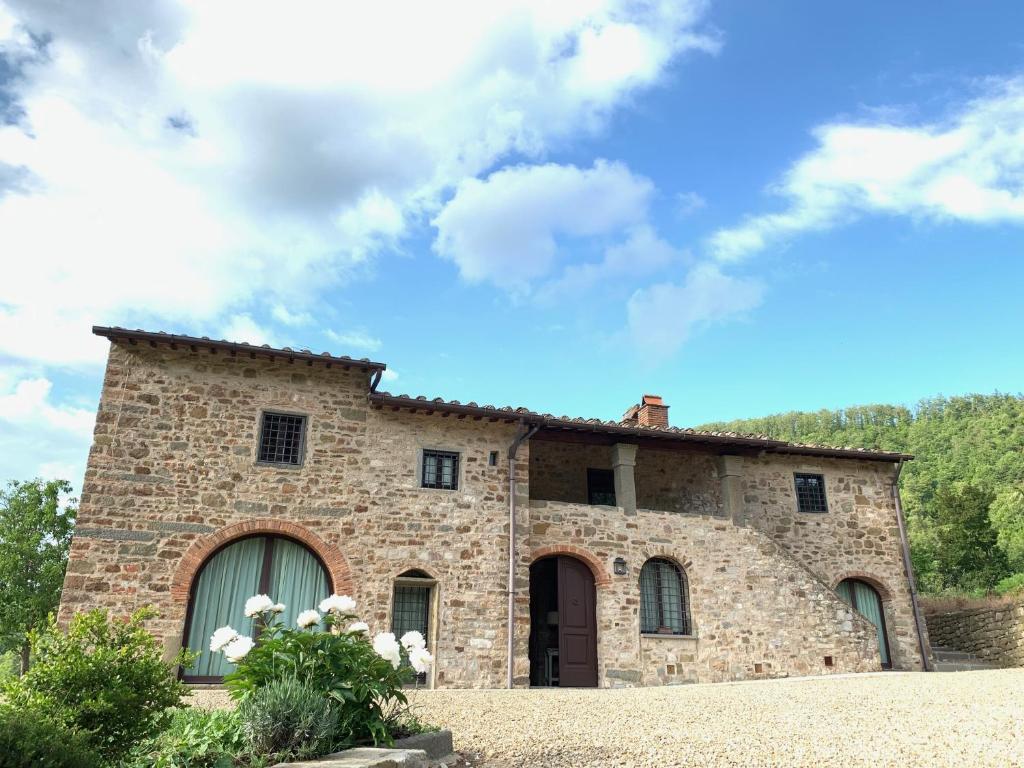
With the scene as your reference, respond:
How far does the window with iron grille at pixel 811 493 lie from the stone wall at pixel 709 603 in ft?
8.05

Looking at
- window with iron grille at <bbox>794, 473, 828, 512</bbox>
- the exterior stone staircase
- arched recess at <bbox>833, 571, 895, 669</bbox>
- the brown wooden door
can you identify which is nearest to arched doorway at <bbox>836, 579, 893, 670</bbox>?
arched recess at <bbox>833, 571, 895, 669</bbox>

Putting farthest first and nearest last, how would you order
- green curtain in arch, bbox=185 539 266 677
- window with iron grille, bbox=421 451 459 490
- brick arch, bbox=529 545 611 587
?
1. brick arch, bbox=529 545 611 587
2. window with iron grille, bbox=421 451 459 490
3. green curtain in arch, bbox=185 539 266 677

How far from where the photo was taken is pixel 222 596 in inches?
487

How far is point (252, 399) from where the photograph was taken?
524 inches

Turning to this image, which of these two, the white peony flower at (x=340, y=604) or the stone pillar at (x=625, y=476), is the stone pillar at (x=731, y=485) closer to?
the stone pillar at (x=625, y=476)

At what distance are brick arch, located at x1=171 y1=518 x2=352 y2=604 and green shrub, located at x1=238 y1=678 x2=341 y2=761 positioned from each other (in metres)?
7.16

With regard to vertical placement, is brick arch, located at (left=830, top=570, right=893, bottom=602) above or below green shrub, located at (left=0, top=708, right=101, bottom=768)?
above

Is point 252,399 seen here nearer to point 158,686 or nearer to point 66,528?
point 158,686

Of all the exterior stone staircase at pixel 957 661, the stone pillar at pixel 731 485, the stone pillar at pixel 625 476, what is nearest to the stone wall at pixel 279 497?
the stone pillar at pixel 625 476

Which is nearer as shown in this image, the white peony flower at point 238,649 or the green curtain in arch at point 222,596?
the white peony flower at point 238,649

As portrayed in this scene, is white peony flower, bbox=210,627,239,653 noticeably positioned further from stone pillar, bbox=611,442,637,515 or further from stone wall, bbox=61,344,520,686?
stone pillar, bbox=611,442,637,515

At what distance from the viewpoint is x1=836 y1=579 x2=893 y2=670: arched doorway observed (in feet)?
55.2

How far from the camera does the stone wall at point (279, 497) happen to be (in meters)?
12.0

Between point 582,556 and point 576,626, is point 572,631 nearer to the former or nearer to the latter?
point 576,626
